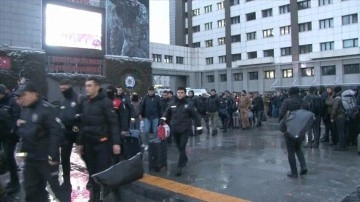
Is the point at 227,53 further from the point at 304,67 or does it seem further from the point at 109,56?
the point at 109,56

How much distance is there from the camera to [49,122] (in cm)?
484

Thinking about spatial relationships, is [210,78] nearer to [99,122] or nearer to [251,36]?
[251,36]

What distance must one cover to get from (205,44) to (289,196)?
190 feet

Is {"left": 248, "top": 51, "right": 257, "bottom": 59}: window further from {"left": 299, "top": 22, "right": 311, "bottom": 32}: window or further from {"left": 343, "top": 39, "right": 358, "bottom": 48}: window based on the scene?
{"left": 343, "top": 39, "right": 358, "bottom": 48}: window

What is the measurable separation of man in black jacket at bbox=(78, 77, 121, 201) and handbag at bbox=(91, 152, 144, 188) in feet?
1.29

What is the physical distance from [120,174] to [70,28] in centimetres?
2774

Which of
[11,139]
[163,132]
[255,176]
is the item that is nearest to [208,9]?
[163,132]

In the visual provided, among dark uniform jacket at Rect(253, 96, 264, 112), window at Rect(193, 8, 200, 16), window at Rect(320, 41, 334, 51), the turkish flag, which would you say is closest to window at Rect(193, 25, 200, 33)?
window at Rect(193, 8, 200, 16)

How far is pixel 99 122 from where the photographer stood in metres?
5.39

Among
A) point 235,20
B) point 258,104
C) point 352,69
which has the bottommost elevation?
point 258,104

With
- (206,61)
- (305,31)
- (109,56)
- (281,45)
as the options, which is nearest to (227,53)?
(206,61)

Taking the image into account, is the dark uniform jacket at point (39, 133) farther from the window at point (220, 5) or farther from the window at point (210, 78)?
the window at point (220, 5)

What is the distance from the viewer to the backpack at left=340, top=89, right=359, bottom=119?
10.0 metres

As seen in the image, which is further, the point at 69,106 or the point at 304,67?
the point at 304,67
